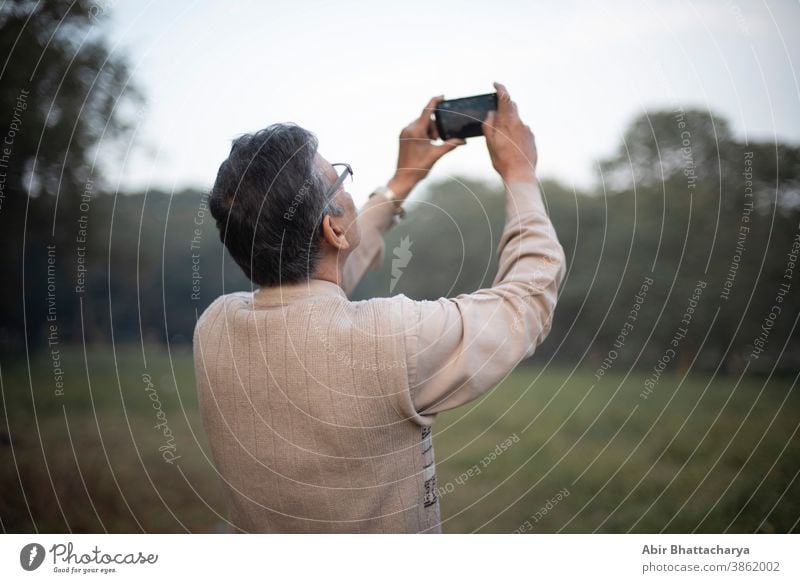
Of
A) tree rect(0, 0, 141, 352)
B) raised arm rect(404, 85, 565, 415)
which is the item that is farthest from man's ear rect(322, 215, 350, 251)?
tree rect(0, 0, 141, 352)

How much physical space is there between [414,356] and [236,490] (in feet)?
1.69

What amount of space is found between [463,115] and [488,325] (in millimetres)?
537

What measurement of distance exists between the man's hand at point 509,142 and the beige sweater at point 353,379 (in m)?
0.05

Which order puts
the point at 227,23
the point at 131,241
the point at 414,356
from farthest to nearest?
the point at 131,241 → the point at 227,23 → the point at 414,356

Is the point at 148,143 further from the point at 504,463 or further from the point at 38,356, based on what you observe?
the point at 38,356

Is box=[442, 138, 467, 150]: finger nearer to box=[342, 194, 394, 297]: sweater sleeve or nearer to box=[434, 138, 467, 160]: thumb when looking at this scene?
box=[434, 138, 467, 160]: thumb

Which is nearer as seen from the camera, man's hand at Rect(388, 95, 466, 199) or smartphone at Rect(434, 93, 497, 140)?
smartphone at Rect(434, 93, 497, 140)

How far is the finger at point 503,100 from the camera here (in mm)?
1340

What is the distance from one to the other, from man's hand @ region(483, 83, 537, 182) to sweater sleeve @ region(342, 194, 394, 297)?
0.40 meters

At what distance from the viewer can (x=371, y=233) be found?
1.67m

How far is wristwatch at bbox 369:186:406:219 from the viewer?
1671 mm

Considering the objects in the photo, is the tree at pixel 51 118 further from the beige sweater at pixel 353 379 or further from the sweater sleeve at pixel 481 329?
the sweater sleeve at pixel 481 329

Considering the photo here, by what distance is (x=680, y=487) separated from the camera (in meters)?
3.89
